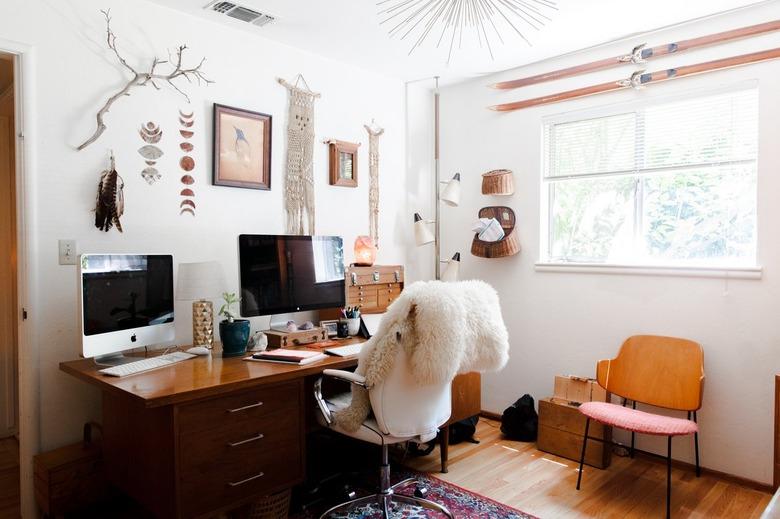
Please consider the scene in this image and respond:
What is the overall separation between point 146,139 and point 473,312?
183 cm

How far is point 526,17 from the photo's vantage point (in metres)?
2.84

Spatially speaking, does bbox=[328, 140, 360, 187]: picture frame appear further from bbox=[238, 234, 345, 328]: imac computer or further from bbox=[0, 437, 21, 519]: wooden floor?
bbox=[0, 437, 21, 519]: wooden floor

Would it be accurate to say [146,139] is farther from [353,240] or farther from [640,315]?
[640,315]

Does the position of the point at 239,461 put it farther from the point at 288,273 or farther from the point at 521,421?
the point at 521,421

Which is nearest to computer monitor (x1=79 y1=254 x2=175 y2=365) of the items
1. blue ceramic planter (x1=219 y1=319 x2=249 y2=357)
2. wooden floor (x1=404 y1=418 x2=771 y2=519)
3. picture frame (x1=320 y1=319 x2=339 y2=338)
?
blue ceramic planter (x1=219 y1=319 x2=249 y2=357)

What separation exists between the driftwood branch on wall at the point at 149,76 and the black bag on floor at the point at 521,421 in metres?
2.72

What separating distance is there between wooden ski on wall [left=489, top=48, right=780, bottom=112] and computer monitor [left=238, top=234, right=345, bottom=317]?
1654 mm

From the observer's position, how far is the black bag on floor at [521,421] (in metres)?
3.41

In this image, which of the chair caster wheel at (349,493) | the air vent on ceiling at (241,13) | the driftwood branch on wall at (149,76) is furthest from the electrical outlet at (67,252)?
the chair caster wheel at (349,493)

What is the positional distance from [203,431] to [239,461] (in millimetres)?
213

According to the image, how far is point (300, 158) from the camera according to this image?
131 inches

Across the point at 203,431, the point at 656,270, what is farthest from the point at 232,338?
the point at 656,270

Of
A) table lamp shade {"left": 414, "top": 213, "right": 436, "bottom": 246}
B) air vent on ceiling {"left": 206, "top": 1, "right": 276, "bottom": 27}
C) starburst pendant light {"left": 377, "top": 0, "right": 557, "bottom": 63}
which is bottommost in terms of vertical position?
table lamp shade {"left": 414, "top": 213, "right": 436, "bottom": 246}

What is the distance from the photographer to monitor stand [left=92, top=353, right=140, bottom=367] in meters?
2.27
